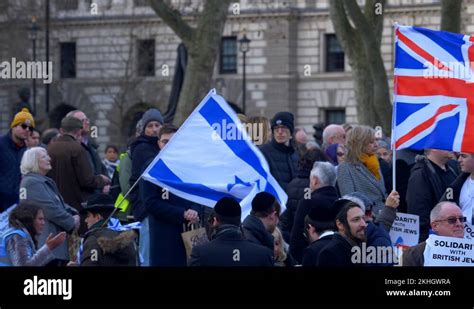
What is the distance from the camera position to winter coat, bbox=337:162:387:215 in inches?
512

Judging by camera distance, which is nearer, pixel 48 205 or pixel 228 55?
pixel 48 205

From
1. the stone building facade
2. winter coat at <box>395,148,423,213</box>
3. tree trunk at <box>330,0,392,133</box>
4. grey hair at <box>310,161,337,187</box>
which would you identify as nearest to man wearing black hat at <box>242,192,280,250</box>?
grey hair at <box>310,161,337,187</box>

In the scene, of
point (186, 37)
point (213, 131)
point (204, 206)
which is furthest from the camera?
point (186, 37)

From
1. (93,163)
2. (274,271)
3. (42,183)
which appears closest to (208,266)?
(274,271)

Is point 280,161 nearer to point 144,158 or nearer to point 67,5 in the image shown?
point 144,158

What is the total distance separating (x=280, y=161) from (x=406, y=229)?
233 cm

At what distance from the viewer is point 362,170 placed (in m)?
→ 13.1

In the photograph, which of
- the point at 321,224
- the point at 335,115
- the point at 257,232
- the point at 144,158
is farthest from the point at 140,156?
the point at 335,115

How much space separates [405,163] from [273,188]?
3.04 meters

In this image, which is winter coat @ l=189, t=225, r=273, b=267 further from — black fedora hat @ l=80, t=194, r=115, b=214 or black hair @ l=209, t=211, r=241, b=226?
black fedora hat @ l=80, t=194, r=115, b=214

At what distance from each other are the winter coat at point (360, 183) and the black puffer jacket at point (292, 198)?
37 cm

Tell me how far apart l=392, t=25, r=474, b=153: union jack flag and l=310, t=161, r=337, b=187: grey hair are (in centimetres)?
62

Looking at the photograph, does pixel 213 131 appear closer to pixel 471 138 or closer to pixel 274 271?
pixel 471 138

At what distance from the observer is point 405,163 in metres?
14.9
